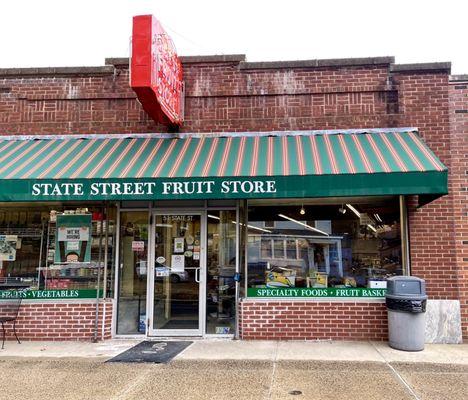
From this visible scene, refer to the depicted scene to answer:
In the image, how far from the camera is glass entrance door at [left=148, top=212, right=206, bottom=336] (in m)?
8.53

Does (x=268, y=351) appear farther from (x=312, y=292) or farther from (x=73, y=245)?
(x=73, y=245)

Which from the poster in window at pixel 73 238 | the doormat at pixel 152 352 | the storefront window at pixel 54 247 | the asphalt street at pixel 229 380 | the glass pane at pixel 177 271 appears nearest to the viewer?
the asphalt street at pixel 229 380

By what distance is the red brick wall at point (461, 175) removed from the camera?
839 centimetres

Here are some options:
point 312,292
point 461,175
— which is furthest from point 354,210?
point 461,175

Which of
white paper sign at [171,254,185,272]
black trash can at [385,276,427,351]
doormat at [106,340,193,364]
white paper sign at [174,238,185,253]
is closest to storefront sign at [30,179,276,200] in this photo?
white paper sign at [174,238,185,253]

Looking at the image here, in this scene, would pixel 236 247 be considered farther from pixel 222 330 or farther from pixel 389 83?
pixel 389 83

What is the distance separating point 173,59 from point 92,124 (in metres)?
2.18

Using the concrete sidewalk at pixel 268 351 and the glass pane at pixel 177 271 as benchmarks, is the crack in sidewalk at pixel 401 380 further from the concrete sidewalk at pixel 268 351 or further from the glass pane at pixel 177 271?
the glass pane at pixel 177 271

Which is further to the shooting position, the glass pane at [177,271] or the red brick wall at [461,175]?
the glass pane at [177,271]

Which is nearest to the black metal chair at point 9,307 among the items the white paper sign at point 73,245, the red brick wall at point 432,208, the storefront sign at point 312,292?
the white paper sign at point 73,245

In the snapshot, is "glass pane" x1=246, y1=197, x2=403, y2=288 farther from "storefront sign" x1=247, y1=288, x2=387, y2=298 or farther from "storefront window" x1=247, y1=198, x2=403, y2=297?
"storefront sign" x1=247, y1=288, x2=387, y2=298

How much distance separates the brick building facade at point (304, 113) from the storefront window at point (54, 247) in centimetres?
63

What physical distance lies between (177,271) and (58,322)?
2.29 metres

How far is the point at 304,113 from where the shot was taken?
29.7ft
